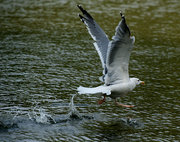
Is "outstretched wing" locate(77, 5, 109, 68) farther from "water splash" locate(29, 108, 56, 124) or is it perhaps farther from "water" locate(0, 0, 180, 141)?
"water splash" locate(29, 108, 56, 124)

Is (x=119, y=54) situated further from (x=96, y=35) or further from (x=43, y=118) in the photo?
(x=43, y=118)

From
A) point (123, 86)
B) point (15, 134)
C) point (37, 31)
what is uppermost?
point (37, 31)

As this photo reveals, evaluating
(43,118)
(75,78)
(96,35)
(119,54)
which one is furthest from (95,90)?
(75,78)

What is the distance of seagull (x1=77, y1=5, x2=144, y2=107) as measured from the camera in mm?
7555

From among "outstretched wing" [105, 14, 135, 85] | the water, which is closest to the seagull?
"outstretched wing" [105, 14, 135, 85]

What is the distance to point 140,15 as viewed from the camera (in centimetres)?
2044

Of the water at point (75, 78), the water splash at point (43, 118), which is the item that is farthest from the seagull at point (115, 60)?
the water splash at point (43, 118)

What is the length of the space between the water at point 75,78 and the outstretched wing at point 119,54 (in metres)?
0.95

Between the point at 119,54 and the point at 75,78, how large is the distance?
3.55m

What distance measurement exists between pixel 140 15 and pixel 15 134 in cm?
1430

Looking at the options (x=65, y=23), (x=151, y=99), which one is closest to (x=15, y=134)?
(x=151, y=99)

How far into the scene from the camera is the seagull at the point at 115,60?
7.55 m

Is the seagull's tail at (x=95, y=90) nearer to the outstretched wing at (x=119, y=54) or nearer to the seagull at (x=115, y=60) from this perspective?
the seagull at (x=115, y=60)

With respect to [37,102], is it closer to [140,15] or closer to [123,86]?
[123,86]
